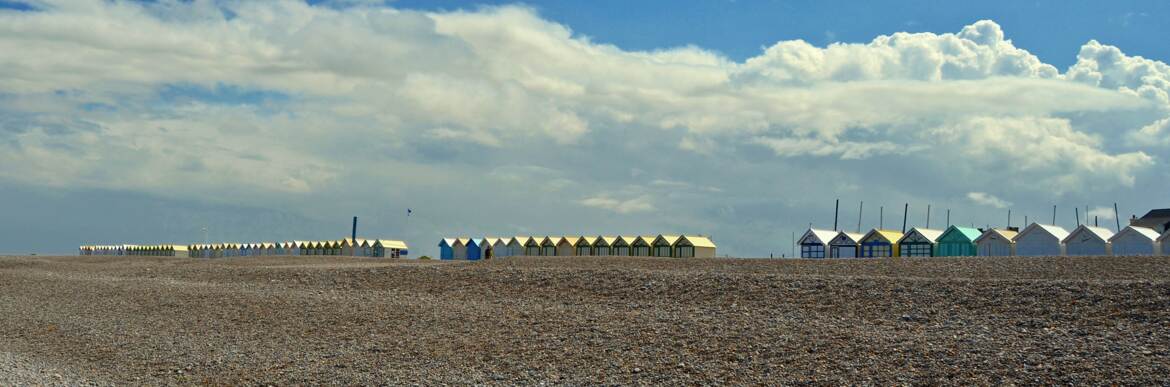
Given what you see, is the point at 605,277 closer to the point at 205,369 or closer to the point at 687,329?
the point at 687,329

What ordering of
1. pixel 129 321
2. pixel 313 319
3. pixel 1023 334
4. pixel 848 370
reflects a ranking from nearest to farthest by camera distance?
pixel 848 370 → pixel 1023 334 → pixel 313 319 → pixel 129 321

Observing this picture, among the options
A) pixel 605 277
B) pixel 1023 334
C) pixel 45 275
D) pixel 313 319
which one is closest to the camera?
pixel 1023 334

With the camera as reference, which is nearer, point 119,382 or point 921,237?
point 119,382

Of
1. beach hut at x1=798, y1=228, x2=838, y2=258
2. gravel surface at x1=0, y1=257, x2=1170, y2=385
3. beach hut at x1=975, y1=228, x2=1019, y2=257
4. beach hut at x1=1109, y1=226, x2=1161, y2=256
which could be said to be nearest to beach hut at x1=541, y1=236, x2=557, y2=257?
beach hut at x1=798, y1=228, x2=838, y2=258

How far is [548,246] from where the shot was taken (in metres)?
89.1

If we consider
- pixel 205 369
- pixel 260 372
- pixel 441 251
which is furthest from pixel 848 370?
pixel 441 251

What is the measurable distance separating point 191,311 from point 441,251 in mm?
73172

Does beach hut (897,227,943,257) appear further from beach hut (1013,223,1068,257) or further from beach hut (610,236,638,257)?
beach hut (610,236,638,257)

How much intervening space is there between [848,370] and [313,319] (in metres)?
15.7

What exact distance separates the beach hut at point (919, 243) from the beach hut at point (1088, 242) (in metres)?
9.36

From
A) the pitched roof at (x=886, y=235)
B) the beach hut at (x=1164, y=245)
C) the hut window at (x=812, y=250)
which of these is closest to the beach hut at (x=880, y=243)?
the pitched roof at (x=886, y=235)

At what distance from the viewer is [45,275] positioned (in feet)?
158

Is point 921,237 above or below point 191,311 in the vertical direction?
above

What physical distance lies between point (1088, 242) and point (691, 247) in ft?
99.4
